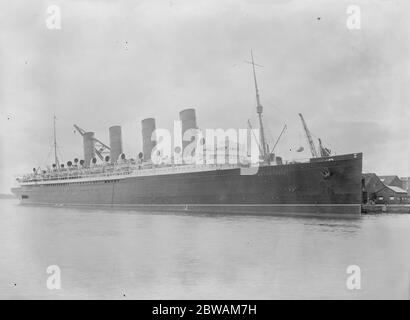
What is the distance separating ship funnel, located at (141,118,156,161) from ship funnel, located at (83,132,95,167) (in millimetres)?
11300

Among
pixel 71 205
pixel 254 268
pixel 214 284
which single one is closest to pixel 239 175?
pixel 254 268

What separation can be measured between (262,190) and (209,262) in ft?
58.6

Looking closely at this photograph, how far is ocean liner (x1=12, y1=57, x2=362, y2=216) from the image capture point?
93.8ft

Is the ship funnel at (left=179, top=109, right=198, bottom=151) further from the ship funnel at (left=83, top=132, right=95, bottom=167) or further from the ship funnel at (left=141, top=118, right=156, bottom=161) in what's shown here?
the ship funnel at (left=83, top=132, right=95, bottom=167)

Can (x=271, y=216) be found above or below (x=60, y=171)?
below

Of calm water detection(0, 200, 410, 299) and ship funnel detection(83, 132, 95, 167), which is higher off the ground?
ship funnel detection(83, 132, 95, 167)

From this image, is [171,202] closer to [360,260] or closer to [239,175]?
[239,175]

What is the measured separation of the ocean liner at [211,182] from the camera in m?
28.6

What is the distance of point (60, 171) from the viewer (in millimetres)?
56781

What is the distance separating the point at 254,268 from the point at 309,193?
16962 millimetres

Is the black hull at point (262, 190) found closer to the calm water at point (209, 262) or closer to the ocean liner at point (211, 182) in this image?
the ocean liner at point (211, 182)

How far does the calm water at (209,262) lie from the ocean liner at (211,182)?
611 centimetres

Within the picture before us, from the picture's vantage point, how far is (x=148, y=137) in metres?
44.3

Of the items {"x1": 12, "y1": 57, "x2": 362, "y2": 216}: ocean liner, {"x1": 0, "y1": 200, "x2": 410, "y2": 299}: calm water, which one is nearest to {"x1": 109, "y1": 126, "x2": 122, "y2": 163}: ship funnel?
{"x1": 12, "y1": 57, "x2": 362, "y2": 216}: ocean liner
